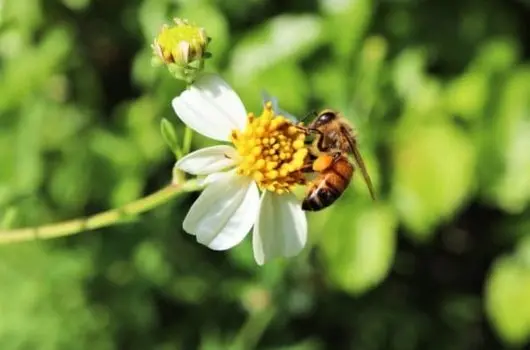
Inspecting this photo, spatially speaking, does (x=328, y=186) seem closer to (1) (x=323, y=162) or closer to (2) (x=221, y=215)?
(1) (x=323, y=162)

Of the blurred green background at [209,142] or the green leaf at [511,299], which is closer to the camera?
the blurred green background at [209,142]

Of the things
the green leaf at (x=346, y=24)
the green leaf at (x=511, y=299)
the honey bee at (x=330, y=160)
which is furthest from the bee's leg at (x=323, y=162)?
the green leaf at (x=511, y=299)

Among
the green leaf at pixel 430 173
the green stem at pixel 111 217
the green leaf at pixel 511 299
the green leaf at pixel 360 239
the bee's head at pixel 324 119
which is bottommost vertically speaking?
the green leaf at pixel 511 299

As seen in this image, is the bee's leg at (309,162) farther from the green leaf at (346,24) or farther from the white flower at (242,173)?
the green leaf at (346,24)

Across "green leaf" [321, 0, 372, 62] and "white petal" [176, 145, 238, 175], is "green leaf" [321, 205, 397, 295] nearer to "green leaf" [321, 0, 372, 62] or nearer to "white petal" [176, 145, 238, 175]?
"green leaf" [321, 0, 372, 62]

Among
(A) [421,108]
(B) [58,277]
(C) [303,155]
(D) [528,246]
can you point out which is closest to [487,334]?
(D) [528,246]

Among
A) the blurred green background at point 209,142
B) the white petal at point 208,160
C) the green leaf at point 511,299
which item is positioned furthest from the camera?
the green leaf at point 511,299

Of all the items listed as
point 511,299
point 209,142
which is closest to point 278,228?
point 209,142
